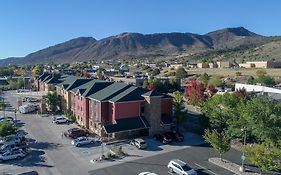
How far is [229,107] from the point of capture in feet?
147

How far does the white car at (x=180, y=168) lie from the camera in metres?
32.2

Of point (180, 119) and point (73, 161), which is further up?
point (180, 119)

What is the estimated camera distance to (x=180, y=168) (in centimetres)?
3266

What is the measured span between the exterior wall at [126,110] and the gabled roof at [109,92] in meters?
2.86

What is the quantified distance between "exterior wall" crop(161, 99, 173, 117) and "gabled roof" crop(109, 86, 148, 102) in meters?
3.88

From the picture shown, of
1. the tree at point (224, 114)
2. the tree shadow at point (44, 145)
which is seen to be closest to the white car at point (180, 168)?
the tree at point (224, 114)

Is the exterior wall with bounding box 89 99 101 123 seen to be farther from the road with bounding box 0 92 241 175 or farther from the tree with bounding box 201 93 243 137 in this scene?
the tree with bounding box 201 93 243 137

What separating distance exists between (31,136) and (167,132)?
2090 centimetres

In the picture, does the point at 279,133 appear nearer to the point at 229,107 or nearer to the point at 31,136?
the point at 229,107

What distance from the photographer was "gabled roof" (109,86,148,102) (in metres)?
46.2

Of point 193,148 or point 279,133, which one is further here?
point 193,148

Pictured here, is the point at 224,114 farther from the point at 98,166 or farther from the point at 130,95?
the point at 98,166

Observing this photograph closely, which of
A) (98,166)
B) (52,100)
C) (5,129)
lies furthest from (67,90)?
(98,166)

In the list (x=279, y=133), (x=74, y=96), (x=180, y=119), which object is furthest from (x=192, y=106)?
(x=279, y=133)
